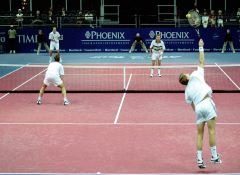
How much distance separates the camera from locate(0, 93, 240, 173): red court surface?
31.0 ft

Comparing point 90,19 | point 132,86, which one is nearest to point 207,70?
Result: point 132,86

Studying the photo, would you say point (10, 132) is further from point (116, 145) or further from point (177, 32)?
point (177, 32)

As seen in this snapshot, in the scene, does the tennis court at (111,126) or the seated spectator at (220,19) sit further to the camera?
the seated spectator at (220,19)

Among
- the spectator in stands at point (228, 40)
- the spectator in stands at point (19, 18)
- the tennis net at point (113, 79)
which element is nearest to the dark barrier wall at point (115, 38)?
the spectator in stands at point (228, 40)

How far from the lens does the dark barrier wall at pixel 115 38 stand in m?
35.0

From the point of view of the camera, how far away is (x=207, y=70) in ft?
81.0

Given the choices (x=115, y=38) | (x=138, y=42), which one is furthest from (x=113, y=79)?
(x=115, y=38)

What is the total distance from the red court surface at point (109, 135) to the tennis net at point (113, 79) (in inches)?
51.9

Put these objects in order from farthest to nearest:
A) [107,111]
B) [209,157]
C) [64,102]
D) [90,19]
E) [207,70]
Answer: [90,19] → [207,70] → [64,102] → [107,111] → [209,157]

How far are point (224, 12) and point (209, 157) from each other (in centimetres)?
2904

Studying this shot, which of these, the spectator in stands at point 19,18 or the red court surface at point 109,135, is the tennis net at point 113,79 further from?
the spectator in stands at point 19,18

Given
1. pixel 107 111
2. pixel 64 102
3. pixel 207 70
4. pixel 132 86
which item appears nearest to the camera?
pixel 107 111

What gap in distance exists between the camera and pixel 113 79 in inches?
866

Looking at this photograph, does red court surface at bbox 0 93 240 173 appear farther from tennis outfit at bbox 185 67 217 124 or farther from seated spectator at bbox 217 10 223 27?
seated spectator at bbox 217 10 223 27
